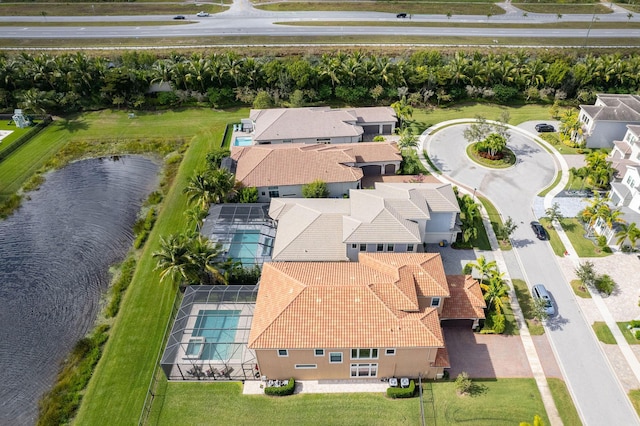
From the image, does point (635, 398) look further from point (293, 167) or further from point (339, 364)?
point (293, 167)

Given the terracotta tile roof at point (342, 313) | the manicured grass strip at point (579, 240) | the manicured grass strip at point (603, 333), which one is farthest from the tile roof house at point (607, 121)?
the terracotta tile roof at point (342, 313)

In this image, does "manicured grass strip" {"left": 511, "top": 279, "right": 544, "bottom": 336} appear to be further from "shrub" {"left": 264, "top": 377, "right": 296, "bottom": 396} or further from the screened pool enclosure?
the screened pool enclosure

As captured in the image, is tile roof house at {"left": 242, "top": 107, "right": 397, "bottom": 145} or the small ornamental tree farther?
tile roof house at {"left": 242, "top": 107, "right": 397, "bottom": 145}

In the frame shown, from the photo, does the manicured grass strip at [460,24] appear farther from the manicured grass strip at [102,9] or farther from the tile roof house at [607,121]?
the tile roof house at [607,121]

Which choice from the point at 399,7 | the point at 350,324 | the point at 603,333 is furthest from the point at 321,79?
the point at 603,333

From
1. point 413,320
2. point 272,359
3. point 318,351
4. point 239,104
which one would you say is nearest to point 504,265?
point 413,320

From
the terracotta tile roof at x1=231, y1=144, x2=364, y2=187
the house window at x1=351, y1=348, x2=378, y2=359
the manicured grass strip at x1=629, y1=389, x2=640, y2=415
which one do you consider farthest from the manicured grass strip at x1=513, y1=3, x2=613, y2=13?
the house window at x1=351, y1=348, x2=378, y2=359
